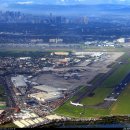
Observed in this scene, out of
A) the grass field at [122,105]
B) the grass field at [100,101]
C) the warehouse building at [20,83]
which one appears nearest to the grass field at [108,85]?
the grass field at [100,101]

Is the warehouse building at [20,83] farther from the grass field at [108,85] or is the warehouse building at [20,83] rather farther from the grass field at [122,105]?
the grass field at [122,105]

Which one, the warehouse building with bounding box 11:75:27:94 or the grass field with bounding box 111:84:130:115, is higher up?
the warehouse building with bounding box 11:75:27:94

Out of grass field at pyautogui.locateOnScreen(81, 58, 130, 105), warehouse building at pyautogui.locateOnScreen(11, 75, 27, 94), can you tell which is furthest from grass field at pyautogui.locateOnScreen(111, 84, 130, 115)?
warehouse building at pyautogui.locateOnScreen(11, 75, 27, 94)

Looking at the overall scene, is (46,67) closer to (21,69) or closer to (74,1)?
(21,69)

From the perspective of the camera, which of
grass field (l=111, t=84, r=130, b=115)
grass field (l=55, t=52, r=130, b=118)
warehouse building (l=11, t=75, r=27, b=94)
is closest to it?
grass field (l=55, t=52, r=130, b=118)

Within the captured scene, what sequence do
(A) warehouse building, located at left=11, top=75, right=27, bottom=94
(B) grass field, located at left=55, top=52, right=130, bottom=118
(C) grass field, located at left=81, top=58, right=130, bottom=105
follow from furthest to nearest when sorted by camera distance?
(A) warehouse building, located at left=11, top=75, right=27, bottom=94, (C) grass field, located at left=81, top=58, right=130, bottom=105, (B) grass field, located at left=55, top=52, right=130, bottom=118

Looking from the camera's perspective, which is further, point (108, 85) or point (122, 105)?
point (108, 85)

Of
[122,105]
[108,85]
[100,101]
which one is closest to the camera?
[122,105]

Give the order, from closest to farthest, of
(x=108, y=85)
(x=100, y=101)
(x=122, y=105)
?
(x=122, y=105) → (x=100, y=101) → (x=108, y=85)

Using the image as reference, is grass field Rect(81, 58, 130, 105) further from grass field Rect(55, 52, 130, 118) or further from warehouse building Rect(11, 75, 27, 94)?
warehouse building Rect(11, 75, 27, 94)

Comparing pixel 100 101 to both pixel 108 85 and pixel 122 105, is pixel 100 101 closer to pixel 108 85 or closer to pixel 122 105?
pixel 122 105

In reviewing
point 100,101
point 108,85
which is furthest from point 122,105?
point 108,85
